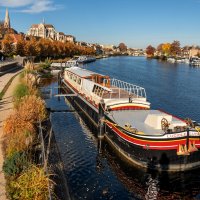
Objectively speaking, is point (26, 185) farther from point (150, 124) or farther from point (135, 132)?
point (150, 124)

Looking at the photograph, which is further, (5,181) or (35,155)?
(35,155)

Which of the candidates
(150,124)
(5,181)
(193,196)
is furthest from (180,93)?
(5,181)

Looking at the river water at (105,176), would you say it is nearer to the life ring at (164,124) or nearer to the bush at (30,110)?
the life ring at (164,124)

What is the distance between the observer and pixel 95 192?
57.9 feet

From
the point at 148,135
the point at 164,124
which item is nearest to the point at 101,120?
the point at 148,135

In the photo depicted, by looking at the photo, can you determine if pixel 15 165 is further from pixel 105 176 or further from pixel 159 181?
pixel 159 181

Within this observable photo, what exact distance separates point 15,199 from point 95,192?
687 centimetres

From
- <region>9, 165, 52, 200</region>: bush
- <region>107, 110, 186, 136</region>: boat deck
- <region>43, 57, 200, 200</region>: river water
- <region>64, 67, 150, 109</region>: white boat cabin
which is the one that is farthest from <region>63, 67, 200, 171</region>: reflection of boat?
<region>9, 165, 52, 200</region>: bush

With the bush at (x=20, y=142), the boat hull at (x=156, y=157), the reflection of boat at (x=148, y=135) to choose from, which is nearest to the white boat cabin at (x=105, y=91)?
the reflection of boat at (x=148, y=135)

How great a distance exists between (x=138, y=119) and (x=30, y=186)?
14.3 m

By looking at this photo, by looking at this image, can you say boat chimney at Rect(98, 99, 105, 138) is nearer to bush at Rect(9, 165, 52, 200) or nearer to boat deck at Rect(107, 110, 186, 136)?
boat deck at Rect(107, 110, 186, 136)

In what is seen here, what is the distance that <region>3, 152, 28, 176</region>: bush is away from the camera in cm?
1273

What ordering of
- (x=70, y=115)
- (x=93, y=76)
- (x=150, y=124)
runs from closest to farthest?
(x=150, y=124), (x=70, y=115), (x=93, y=76)

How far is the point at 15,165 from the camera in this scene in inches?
509
